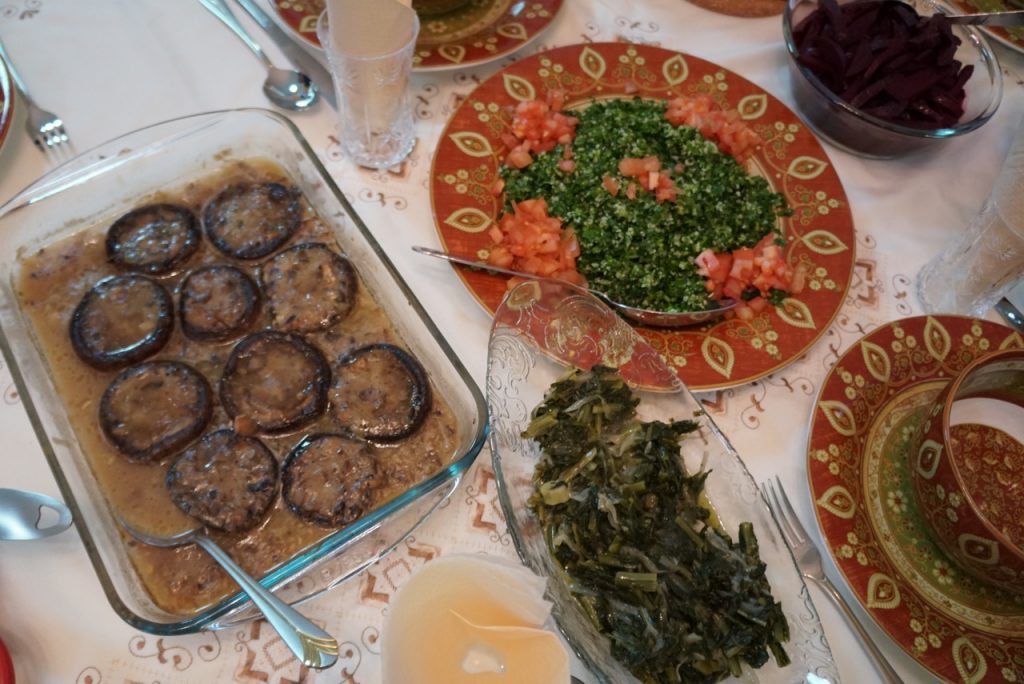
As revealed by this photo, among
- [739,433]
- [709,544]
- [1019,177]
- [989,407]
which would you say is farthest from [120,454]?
[1019,177]

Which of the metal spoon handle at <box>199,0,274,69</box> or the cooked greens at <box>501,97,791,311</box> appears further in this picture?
the metal spoon handle at <box>199,0,274,69</box>

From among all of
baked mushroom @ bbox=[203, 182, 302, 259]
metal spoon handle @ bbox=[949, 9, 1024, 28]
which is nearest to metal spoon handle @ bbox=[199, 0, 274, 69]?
baked mushroom @ bbox=[203, 182, 302, 259]

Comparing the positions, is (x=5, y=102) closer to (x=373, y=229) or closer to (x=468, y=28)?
(x=373, y=229)

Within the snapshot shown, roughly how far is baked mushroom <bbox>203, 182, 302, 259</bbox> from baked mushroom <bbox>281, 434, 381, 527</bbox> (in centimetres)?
69

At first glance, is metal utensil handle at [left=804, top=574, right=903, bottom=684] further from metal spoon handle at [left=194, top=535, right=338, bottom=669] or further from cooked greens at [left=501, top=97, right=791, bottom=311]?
metal spoon handle at [left=194, top=535, right=338, bottom=669]

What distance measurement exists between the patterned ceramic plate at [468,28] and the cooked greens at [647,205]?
44cm

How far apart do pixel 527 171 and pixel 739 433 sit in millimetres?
1136

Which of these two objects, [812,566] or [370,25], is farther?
[370,25]

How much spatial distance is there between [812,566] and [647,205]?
1.24 meters

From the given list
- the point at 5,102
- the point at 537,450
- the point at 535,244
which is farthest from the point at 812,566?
the point at 5,102

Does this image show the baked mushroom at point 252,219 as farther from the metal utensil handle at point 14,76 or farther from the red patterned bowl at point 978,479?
the red patterned bowl at point 978,479

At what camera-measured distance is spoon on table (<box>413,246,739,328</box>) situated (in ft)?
6.85

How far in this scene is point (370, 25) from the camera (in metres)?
2.09

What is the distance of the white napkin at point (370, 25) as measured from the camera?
2.04 metres
